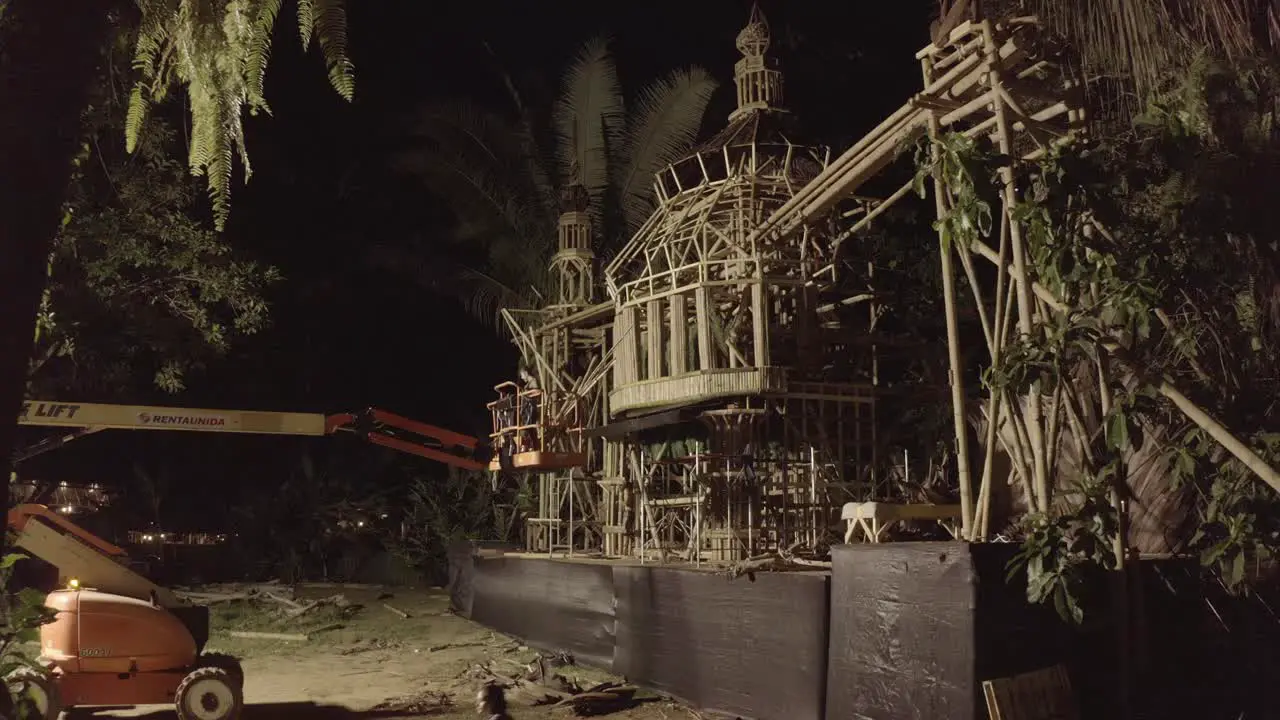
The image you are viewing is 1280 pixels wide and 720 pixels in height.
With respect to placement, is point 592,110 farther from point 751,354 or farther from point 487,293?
point 751,354

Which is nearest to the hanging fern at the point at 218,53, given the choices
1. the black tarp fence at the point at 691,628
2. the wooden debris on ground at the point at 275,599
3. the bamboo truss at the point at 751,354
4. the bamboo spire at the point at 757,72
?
the black tarp fence at the point at 691,628

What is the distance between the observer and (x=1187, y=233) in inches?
321

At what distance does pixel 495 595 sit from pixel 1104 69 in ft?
44.2

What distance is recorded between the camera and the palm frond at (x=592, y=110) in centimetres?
2536

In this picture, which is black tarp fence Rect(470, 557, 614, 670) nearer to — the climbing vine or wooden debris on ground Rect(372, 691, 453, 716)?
wooden debris on ground Rect(372, 691, 453, 716)

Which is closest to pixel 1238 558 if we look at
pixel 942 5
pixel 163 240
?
pixel 942 5

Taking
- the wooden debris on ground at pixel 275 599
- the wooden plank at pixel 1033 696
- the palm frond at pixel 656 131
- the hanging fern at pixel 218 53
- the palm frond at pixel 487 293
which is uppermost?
the palm frond at pixel 656 131

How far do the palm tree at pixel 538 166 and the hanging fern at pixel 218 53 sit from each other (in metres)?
20.0

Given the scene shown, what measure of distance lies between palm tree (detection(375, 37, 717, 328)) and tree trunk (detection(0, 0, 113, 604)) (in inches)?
857

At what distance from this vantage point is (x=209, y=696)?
10719 millimetres

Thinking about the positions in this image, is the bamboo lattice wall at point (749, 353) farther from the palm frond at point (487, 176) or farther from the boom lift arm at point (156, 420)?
the palm frond at point (487, 176)

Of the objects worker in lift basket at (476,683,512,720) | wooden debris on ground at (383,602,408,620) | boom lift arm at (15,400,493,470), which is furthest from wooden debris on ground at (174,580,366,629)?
worker in lift basket at (476,683,512,720)

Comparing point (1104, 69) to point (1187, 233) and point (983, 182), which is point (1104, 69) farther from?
point (983, 182)

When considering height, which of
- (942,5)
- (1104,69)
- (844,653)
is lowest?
(844,653)
